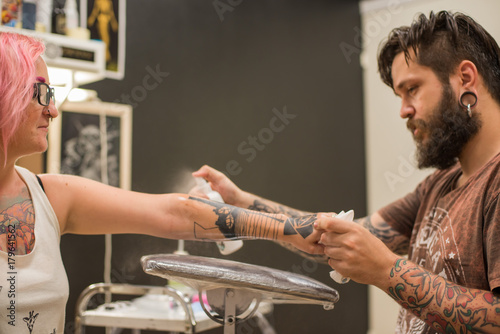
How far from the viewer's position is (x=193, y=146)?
2.55 m

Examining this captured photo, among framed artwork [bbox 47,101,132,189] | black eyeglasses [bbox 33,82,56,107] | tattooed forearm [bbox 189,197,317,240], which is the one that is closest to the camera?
black eyeglasses [bbox 33,82,56,107]

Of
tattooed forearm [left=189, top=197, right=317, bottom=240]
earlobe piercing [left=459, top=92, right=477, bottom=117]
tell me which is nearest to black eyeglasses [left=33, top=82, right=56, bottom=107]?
tattooed forearm [left=189, top=197, right=317, bottom=240]

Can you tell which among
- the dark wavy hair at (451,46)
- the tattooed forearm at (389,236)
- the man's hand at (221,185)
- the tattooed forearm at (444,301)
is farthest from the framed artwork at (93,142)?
the tattooed forearm at (444,301)

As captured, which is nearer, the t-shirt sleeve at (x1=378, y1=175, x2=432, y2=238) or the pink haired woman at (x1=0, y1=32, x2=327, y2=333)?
the pink haired woman at (x1=0, y1=32, x2=327, y2=333)

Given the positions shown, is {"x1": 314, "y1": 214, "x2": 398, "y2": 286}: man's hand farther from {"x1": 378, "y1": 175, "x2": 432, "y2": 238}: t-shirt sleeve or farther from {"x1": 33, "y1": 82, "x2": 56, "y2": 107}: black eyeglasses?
{"x1": 33, "y1": 82, "x2": 56, "y2": 107}: black eyeglasses

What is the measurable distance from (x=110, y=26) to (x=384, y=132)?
83.8 inches

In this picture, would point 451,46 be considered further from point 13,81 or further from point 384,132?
point 384,132

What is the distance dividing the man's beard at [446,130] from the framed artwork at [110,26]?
1.49m

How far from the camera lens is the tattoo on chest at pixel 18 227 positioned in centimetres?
112

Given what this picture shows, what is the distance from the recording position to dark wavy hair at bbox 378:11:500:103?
1.50 metres

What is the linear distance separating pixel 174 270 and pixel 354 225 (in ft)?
1.61

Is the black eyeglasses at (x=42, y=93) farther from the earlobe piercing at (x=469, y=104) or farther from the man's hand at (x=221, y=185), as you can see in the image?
the earlobe piercing at (x=469, y=104)

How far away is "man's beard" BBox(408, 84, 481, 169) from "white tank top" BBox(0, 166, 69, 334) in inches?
44.6

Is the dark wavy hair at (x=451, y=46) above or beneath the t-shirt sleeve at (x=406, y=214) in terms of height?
above
